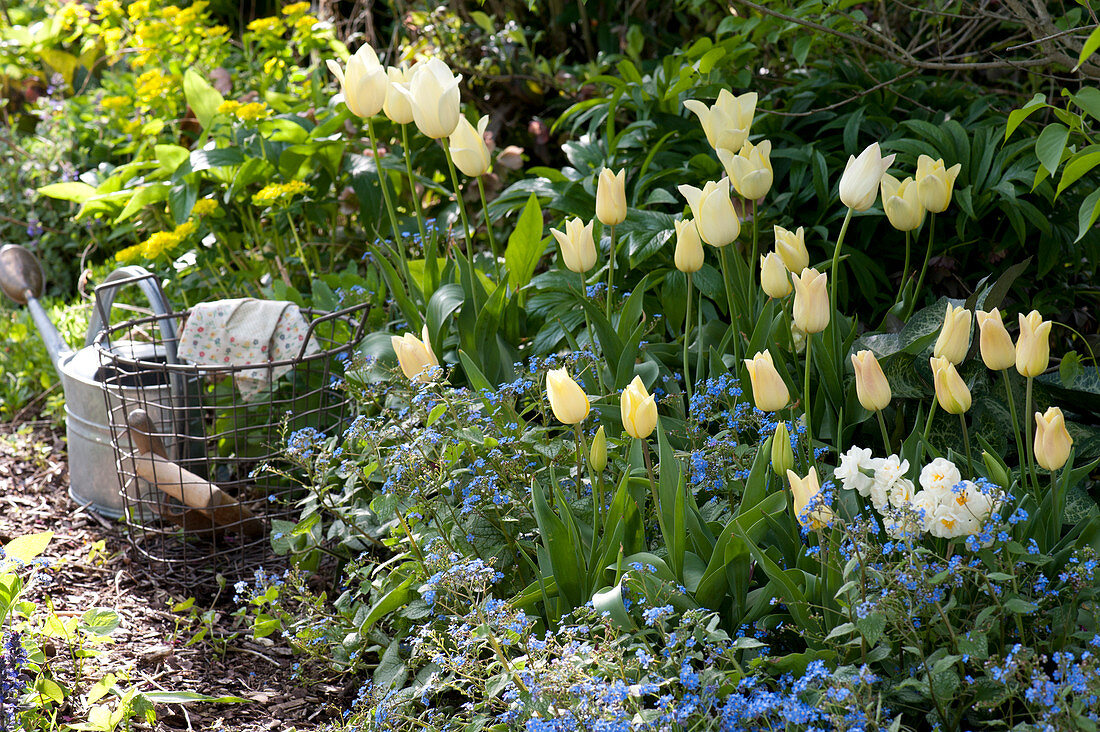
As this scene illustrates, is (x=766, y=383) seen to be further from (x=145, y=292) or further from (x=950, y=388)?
(x=145, y=292)

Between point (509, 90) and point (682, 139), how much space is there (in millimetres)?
1193

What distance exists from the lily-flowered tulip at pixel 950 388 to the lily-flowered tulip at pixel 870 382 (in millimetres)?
70

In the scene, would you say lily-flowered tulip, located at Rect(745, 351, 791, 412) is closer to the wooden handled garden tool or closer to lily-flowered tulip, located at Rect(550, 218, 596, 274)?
lily-flowered tulip, located at Rect(550, 218, 596, 274)

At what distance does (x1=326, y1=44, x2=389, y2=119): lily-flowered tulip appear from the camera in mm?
1901

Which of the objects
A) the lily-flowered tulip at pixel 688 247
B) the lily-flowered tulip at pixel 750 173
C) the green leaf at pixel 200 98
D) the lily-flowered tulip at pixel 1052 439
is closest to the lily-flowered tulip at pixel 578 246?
the lily-flowered tulip at pixel 688 247

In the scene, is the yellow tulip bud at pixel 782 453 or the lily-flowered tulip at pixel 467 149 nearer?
the yellow tulip bud at pixel 782 453

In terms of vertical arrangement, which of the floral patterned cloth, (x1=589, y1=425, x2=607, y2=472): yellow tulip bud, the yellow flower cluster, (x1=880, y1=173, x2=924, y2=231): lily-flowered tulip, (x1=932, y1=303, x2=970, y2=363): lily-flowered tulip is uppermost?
(x1=880, y1=173, x2=924, y2=231): lily-flowered tulip

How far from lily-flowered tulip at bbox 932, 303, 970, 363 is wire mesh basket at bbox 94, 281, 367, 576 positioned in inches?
50.2

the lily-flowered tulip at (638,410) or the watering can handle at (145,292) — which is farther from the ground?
the lily-flowered tulip at (638,410)

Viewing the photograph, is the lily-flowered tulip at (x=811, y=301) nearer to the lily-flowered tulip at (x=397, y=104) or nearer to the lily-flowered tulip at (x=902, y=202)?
the lily-flowered tulip at (x=902, y=202)

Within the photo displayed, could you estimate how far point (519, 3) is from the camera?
12.5ft

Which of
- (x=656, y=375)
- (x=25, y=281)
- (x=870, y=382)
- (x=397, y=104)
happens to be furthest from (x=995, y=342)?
(x=25, y=281)

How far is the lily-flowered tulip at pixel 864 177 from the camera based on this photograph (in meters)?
1.44

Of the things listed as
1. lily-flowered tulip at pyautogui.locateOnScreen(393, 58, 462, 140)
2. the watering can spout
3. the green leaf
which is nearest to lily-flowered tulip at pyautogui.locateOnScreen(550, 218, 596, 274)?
lily-flowered tulip at pyautogui.locateOnScreen(393, 58, 462, 140)
